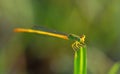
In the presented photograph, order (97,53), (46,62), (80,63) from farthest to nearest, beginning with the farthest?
1. (46,62)
2. (97,53)
3. (80,63)

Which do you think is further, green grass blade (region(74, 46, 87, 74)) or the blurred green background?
the blurred green background

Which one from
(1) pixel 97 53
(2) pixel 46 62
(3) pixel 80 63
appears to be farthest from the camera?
(2) pixel 46 62

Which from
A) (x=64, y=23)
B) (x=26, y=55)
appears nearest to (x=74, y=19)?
(x=64, y=23)

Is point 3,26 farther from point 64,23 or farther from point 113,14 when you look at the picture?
point 113,14

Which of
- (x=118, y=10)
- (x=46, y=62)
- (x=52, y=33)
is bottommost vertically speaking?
(x=46, y=62)

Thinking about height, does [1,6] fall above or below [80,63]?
above

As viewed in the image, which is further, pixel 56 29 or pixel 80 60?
Result: pixel 56 29

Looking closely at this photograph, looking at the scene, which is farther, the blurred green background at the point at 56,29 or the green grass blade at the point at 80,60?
the blurred green background at the point at 56,29

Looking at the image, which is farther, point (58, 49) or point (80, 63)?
point (58, 49)
